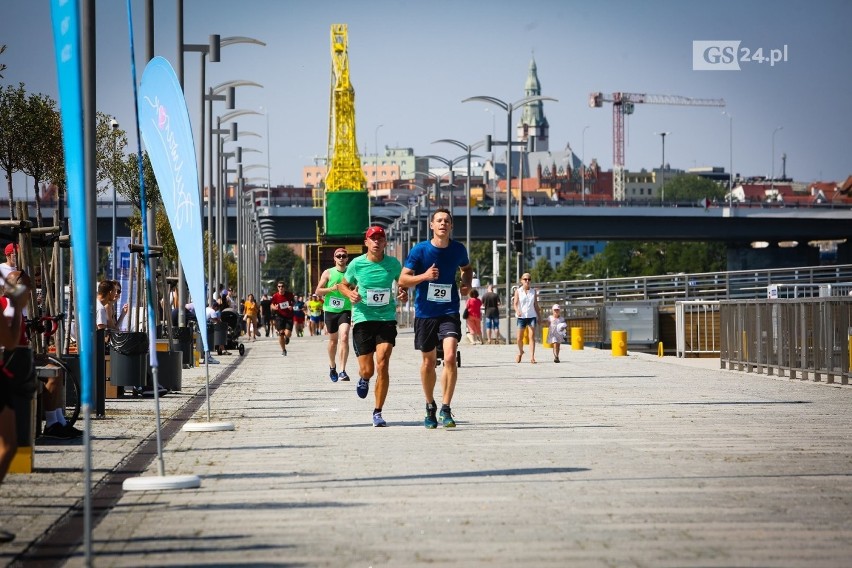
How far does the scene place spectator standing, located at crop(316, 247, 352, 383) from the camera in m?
21.0

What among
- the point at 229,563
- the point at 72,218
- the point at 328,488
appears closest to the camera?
the point at 229,563

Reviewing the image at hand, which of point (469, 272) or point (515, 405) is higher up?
point (469, 272)

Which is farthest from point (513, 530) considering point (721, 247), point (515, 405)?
point (721, 247)

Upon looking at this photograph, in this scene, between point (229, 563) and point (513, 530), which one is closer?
point (229, 563)

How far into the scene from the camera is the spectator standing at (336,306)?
829 inches

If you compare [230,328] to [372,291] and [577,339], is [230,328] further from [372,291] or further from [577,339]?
[372,291]

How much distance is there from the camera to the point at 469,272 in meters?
14.3

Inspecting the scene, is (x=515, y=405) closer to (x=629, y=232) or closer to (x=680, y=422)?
(x=680, y=422)

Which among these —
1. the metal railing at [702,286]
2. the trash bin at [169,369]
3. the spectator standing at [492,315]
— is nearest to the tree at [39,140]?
the trash bin at [169,369]

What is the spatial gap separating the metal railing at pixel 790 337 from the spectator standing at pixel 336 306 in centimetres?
613

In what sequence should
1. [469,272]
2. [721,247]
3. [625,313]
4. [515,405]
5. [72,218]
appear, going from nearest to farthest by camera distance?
1. [72,218]
2. [469,272]
3. [515,405]
4. [625,313]
5. [721,247]

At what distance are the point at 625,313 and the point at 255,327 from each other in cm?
1919

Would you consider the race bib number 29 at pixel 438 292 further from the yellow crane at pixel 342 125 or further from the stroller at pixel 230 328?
the yellow crane at pixel 342 125

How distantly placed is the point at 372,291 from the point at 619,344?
20.9 metres
